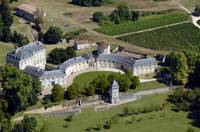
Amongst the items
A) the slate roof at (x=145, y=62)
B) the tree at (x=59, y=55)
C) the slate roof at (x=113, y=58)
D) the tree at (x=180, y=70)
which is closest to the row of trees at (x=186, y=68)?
the tree at (x=180, y=70)

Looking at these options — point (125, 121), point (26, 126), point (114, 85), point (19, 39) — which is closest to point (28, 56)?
point (19, 39)

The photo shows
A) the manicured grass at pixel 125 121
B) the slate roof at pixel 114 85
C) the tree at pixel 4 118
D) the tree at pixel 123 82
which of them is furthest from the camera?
the tree at pixel 123 82

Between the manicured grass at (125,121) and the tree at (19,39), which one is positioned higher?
the tree at (19,39)

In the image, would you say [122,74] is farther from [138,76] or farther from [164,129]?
[164,129]

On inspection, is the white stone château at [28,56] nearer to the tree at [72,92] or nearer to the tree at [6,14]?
the tree at [72,92]

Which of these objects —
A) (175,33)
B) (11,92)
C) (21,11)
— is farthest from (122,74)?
(21,11)

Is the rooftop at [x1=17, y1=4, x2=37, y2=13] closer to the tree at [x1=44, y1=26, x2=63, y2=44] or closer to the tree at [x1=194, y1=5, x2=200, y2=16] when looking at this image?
the tree at [x1=44, y1=26, x2=63, y2=44]

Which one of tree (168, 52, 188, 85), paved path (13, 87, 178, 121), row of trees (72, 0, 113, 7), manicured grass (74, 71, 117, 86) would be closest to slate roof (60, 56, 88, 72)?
manicured grass (74, 71, 117, 86)
